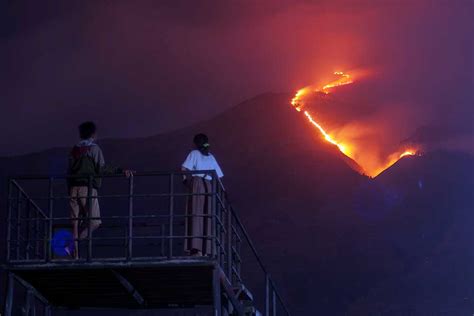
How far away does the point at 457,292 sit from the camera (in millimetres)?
34625

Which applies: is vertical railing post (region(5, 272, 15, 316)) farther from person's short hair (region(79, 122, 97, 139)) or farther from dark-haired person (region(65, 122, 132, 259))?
person's short hair (region(79, 122, 97, 139))

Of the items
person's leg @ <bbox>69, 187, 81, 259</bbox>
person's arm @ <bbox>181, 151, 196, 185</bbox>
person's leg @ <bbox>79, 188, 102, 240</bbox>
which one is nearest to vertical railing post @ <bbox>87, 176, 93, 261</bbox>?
person's leg @ <bbox>79, 188, 102, 240</bbox>

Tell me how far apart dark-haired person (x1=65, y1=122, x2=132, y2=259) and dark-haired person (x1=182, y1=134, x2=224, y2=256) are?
101cm

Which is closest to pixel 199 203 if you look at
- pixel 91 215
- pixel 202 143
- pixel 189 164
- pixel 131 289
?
pixel 189 164

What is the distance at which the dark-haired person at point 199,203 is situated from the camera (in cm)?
1520

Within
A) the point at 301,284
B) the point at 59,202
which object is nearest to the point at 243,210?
the point at 301,284

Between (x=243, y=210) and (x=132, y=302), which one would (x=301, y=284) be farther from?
(x=132, y=302)

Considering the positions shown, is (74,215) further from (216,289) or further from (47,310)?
(47,310)

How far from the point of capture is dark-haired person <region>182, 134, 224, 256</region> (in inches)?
599

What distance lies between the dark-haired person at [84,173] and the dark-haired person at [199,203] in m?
1.01

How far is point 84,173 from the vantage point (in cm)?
1534

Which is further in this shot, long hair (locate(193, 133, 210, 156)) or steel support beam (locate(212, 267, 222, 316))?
long hair (locate(193, 133, 210, 156))

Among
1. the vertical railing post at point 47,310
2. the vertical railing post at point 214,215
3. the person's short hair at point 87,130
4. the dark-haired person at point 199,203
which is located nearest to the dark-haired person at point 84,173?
the person's short hair at point 87,130

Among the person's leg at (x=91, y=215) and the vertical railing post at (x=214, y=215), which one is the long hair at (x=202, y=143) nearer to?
the vertical railing post at (x=214, y=215)
